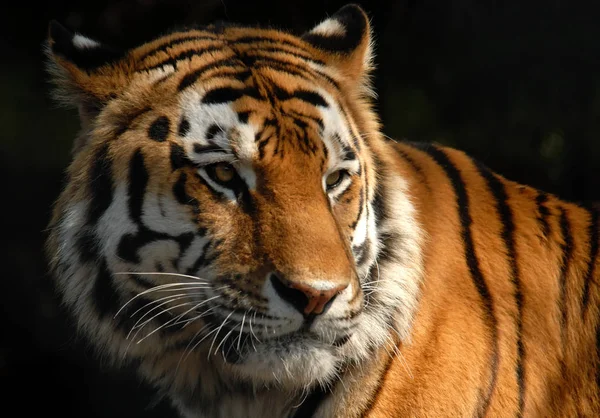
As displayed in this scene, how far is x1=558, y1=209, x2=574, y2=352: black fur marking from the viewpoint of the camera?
1.85 meters

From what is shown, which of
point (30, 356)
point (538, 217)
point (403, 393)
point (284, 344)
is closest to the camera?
point (284, 344)

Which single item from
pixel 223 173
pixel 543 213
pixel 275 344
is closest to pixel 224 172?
pixel 223 173

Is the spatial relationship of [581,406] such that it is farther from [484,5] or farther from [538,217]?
[484,5]

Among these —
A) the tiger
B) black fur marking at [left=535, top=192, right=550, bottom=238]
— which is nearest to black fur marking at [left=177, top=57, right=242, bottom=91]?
the tiger

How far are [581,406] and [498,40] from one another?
1.94m

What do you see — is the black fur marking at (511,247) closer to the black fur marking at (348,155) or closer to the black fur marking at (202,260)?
the black fur marking at (348,155)

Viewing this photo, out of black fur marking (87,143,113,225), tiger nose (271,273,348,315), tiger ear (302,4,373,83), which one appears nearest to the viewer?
tiger nose (271,273,348,315)

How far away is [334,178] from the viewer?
1.64m

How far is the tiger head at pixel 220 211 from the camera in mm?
1486

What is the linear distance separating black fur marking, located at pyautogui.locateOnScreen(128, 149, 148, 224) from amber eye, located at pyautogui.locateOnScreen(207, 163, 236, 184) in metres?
0.15

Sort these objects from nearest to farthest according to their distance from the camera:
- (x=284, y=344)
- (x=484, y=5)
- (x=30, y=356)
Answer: (x=284, y=344)
(x=484, y=5)
(x=30, y=356)

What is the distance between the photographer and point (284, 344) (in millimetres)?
1512

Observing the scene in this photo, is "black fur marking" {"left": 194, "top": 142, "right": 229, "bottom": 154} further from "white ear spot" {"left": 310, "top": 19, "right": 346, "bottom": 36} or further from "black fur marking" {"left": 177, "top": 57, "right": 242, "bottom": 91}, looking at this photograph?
"white ear spot" {"left": 310, "top": 19, "right": 346, "bottom": 36}

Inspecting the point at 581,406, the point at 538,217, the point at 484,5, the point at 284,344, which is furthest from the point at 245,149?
the point at 484,5
